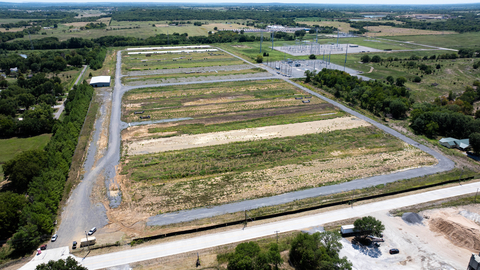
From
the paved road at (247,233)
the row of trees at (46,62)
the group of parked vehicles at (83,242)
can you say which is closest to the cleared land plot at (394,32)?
the row of trees at (46,62)

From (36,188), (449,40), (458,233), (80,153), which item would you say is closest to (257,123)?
(80,153)

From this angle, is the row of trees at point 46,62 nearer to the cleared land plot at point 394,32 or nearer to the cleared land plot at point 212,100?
the cleared land plot at point 212,100

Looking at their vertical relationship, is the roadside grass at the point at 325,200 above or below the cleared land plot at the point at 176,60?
below

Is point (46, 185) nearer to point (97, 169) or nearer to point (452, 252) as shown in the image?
point (97, 169)

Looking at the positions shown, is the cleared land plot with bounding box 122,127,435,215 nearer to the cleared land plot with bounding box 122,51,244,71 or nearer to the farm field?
the farm field

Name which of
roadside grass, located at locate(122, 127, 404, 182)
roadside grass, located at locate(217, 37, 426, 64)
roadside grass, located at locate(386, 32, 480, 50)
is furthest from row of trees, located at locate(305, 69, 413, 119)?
roadside grass, located at locate(386, 32, 480, 50)

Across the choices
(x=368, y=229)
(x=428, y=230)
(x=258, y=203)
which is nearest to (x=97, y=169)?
(x=258, y=203)
